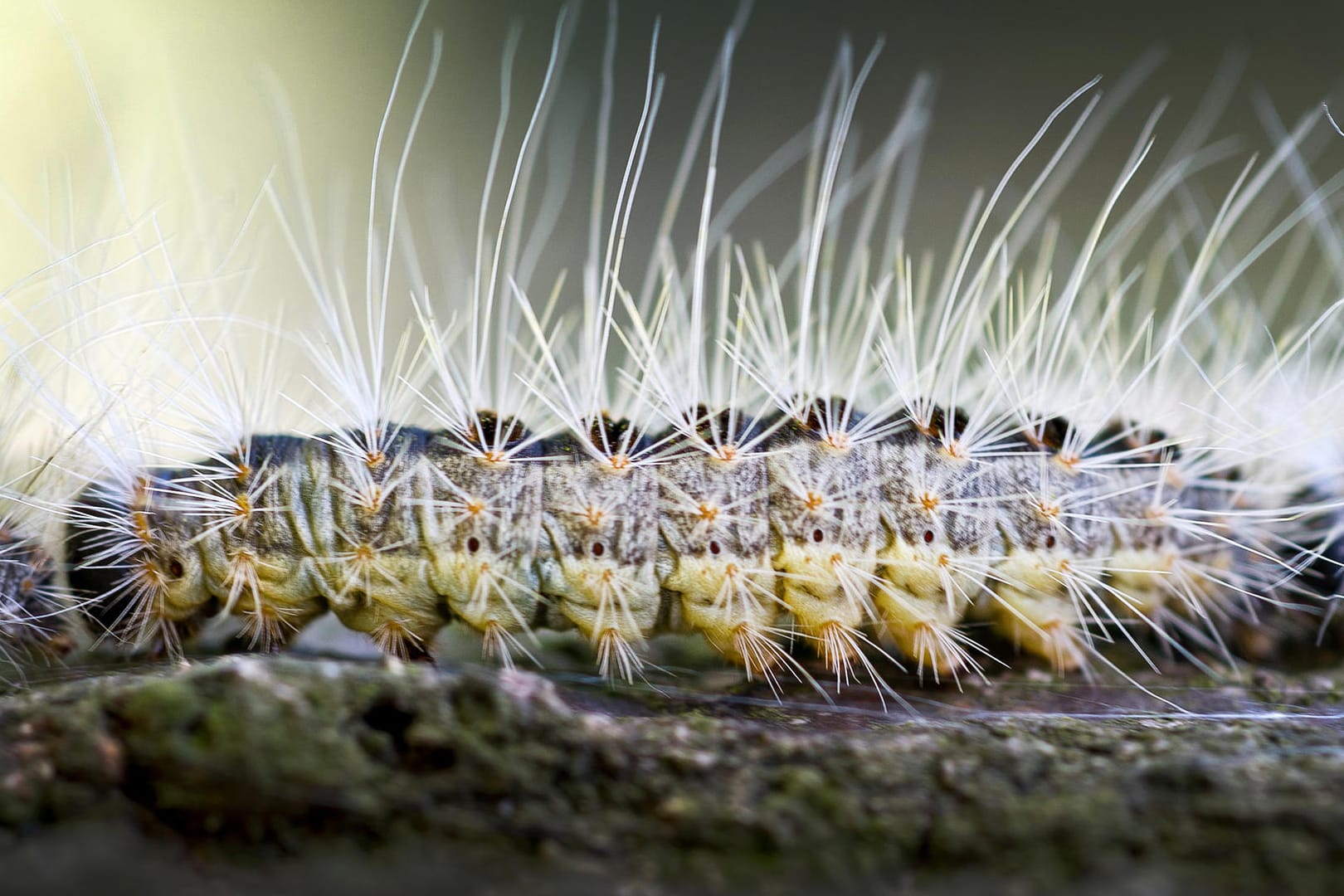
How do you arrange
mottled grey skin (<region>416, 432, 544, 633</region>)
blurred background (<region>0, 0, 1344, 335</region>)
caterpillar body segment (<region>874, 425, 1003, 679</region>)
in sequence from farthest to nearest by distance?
blurred background (<region>0, 0, 1344, 335</region>)
caterpillar body segment (<region>874, 425, 1003, 679</region>)
mottled grey skin (<region>416, 432, 544, 633</region>)

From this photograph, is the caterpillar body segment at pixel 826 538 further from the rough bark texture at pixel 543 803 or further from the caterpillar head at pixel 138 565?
the caterpillar head at pixel 138 565

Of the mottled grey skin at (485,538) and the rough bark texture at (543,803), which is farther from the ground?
the mottled grey skin at (485,538)

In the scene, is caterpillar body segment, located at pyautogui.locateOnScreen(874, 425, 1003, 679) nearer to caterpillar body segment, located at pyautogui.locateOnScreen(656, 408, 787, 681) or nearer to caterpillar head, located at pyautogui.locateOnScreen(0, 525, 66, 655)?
caterpillar body segment, located at pyautogui.locateOnScreen(656, 408, 787, 681)

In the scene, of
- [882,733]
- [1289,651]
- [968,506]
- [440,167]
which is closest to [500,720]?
[882,733]

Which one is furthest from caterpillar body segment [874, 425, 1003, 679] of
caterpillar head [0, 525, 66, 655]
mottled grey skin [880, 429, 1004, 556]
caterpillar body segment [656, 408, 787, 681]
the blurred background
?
the blurred background

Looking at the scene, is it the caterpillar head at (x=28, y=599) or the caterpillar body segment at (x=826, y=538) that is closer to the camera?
the caterpillar body segment at (x=826, y=538)

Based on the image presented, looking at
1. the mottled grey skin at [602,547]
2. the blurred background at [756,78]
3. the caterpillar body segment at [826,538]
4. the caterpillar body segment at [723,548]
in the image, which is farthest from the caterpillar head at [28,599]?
the blurred background at [756,78]
